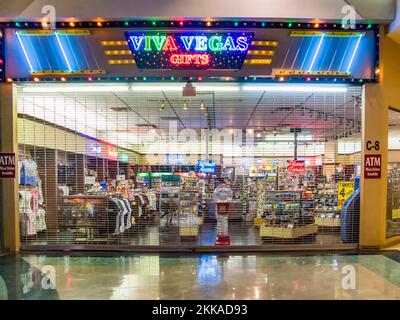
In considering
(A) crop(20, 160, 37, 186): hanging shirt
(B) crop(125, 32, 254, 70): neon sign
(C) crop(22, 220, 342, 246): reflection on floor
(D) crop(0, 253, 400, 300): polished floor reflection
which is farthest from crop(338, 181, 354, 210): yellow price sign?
(A) crop(20, 160, 37, 186): hanging shirt

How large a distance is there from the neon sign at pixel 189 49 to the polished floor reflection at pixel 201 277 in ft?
11.5

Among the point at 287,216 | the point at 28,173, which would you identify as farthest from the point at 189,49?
the point at 28,173

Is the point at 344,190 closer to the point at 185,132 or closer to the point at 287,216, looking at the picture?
the point at 287,216

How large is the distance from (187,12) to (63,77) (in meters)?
2.61

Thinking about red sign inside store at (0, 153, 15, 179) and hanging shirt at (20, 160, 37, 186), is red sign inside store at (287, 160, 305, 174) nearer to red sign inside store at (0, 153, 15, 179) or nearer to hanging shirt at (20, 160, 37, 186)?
hanging shirt at (20, 160, 37, 186)

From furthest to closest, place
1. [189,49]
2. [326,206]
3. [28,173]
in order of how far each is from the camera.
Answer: [326,206] < [28,173] < [189,49]

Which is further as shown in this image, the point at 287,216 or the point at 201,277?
the point at 287,216

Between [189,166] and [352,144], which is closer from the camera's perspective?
[352,144]

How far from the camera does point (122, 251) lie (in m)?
6.18

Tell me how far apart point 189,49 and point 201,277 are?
12.8 feet

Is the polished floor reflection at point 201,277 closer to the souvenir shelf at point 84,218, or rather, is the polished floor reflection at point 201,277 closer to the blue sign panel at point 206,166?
the souvenir shelf at point 84,218

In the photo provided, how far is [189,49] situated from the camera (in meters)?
5.85

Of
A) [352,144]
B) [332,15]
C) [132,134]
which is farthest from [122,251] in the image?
[332,15]

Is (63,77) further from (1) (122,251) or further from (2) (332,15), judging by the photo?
(2) (332,15)
